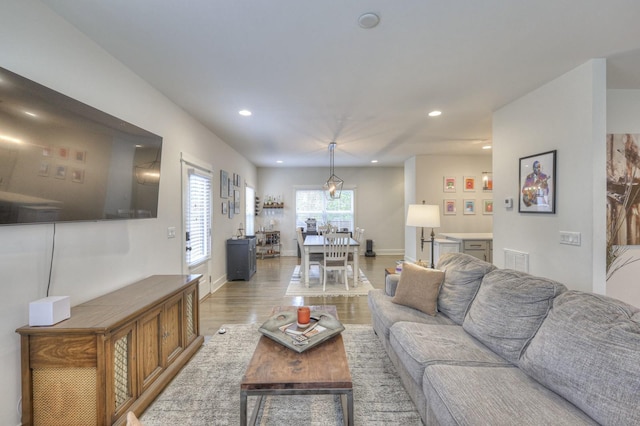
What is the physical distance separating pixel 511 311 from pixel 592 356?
0.53 meters

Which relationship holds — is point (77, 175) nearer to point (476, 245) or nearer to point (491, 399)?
point (491, 399)

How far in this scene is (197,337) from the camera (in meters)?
2.77

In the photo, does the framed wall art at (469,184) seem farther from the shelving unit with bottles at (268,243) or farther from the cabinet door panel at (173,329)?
the cabinet door panel at (173,329)

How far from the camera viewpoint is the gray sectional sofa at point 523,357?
118 centimetres

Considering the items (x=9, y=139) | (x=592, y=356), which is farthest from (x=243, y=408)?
(x=9, y=139)

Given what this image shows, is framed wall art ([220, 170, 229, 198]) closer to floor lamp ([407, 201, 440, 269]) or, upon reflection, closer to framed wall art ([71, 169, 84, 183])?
framed wall art ([71, 169, 84, 183])

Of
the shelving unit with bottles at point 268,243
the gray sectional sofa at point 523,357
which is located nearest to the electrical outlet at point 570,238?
the gray sectional sofa at point 523,357

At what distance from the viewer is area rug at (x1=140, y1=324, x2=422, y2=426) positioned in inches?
70.3

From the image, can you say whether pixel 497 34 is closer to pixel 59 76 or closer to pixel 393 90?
pixel 393 90

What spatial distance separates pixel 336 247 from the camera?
15.2 ft

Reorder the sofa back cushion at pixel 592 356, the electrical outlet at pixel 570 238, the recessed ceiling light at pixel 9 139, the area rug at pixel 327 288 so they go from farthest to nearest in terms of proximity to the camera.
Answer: the area rug at pixel 327 288, the electrical outlet at pixel 570 238, the recessed ceiling light at pixel 9 139, the sofa back cushion at pixel 592 356

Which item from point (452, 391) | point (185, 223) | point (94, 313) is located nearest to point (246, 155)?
point (185, 223)

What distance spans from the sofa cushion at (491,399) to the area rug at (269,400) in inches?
14.4

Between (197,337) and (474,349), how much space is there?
8.28ft
